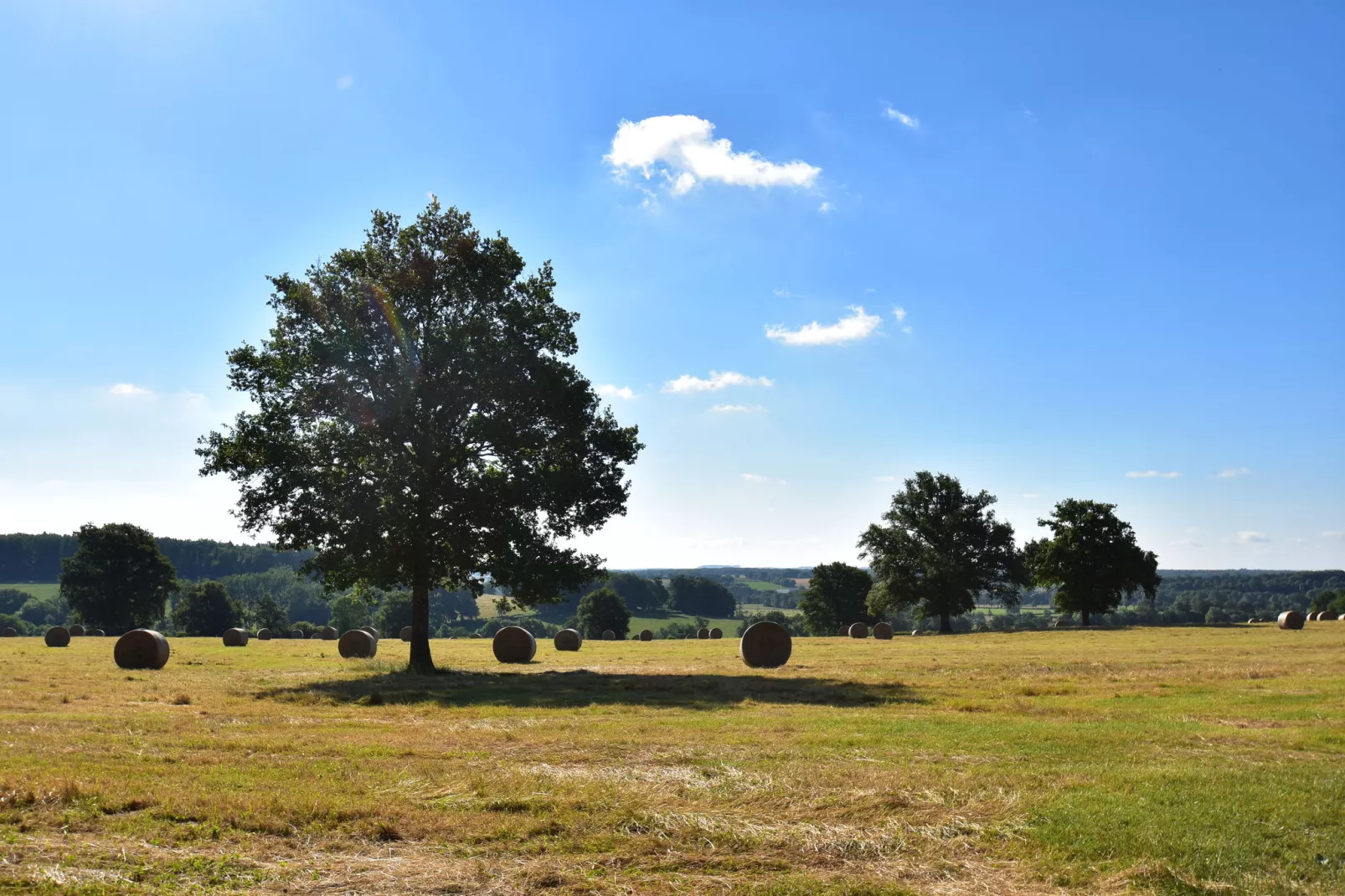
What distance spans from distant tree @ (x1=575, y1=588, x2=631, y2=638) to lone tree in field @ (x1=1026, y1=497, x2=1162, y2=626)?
55708 mm

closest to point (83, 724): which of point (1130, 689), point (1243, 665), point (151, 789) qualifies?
point (151, 789)

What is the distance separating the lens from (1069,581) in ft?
241

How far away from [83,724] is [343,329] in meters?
15.6

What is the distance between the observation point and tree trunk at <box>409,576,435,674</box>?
100 feet

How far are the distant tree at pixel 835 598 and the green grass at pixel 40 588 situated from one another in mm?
134471

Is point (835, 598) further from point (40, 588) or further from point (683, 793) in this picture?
point (40, 588)

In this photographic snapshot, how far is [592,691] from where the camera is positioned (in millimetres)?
23859

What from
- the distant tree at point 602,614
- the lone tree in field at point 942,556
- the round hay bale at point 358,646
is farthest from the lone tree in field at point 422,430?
the distant tree at point 602,614

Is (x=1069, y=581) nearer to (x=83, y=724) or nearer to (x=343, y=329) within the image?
(x=343, y=329)

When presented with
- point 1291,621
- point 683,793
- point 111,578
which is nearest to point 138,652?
point 683,793

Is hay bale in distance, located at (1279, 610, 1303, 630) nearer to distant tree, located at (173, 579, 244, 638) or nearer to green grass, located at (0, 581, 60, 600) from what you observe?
distant tree, located at (173, 579, 244, 638)

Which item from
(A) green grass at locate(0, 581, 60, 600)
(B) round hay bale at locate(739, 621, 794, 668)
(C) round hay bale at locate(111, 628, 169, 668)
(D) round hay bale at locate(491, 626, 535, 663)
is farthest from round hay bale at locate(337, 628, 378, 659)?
(A) green grass at locate(0, 581, 60, 600)

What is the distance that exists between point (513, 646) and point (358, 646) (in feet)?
35.2

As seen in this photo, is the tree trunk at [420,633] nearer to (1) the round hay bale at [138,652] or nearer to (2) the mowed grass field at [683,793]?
(2) the mowed grass field at [683,793]
